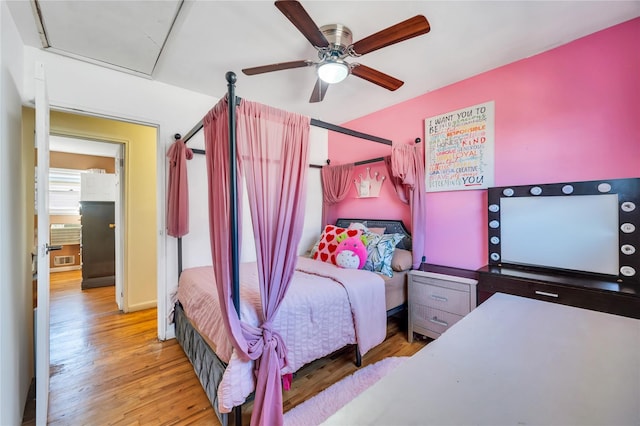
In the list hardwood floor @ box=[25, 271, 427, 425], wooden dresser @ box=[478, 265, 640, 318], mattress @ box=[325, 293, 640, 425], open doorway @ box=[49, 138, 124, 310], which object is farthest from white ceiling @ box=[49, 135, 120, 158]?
wooden dresser @ box=[478, 265, 640, 318]

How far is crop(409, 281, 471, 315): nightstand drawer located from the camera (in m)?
2.16

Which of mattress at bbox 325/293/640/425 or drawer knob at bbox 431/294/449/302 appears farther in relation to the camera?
drawer knob at bbox 431/294/449/302

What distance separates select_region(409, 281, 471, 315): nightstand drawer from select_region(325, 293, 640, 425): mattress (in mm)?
1382

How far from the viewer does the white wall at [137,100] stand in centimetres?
210

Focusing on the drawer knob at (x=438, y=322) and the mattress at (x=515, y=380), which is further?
the drawer knob at (x=438, y=322)

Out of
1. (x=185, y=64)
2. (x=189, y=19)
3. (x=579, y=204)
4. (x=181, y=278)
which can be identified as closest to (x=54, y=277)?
(x=181, y=278)

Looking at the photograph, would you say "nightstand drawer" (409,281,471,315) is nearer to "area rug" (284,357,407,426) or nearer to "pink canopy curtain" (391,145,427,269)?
"pink canopy curtain" (391,145,427,269)

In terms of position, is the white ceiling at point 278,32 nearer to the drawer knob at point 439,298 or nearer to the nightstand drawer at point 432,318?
the drawer knob at point 439,298

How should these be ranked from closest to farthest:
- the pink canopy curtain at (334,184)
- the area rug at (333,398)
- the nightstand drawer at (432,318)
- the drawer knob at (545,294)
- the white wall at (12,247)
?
the white wall at (12,247) < the area rug at (333,398) < the drawer knob at (545,294) < the nightstand drawer at (432,318) < the pink canopy curtain at (334,184)

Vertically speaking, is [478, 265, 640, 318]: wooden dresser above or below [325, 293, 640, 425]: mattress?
below

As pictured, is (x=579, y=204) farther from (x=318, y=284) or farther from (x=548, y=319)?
(x=318, y=284)

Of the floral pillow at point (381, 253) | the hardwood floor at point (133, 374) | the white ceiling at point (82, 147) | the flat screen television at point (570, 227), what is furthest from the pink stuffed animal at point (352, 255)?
the white ceiling at point (82, 147)

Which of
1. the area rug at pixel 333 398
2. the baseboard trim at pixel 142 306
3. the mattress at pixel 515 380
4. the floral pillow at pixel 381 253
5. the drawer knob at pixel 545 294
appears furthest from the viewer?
the baseboard trim at pixel 142 306

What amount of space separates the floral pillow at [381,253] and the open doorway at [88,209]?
3.28 metres
